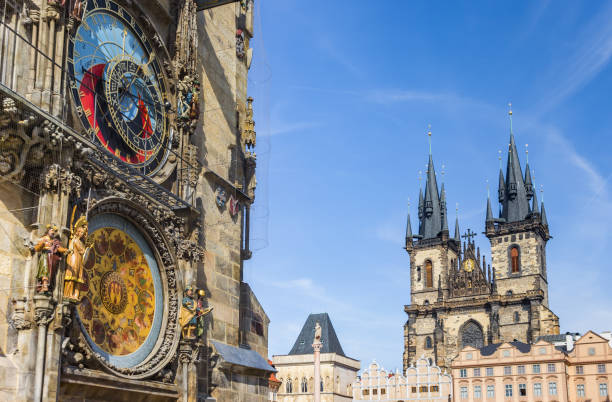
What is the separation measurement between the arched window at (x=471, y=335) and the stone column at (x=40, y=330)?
257 feet

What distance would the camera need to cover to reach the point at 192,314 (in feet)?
40.9

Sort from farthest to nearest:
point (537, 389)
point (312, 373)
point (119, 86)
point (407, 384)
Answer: point (312, 373) < point (407, 384) < point (537, 389) < point (119, 86)

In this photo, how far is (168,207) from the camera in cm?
1270

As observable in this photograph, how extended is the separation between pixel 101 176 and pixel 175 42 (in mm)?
4251

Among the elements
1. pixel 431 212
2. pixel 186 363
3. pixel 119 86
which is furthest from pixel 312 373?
pixel 119 86

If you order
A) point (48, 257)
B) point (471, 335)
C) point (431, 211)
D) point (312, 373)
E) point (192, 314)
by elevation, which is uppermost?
point (431, 211)

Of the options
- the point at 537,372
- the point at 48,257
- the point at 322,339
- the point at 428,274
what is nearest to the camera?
the point at 48,257

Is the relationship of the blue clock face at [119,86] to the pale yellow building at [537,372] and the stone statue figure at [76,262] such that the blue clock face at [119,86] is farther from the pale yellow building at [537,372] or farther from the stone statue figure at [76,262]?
the pale yellow building at [537,372]

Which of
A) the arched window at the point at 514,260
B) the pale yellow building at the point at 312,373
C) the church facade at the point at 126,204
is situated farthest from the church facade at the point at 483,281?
the church facade at the point at 126,204

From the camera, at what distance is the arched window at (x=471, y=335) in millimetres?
83312

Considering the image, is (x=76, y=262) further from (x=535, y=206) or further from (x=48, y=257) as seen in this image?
(x=535, y=206)

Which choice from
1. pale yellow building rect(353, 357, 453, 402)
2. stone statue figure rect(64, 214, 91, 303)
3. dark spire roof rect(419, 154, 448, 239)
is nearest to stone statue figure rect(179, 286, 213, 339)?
stone statue figure rect(64, 214, 91, 303)

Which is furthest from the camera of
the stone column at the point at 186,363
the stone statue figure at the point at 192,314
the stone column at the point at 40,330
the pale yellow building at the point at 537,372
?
the pale yellow building at the point at 537,372

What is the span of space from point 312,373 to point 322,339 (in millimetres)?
6509
